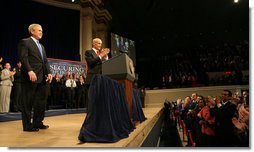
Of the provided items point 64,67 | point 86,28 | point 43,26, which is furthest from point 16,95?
point 86,28

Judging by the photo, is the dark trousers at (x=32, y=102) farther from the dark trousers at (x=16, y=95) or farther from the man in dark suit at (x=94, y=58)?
the dark trousers at (x=16, y=95)

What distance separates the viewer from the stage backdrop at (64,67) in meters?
6.43

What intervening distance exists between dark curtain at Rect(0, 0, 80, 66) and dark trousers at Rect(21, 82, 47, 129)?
4616mm

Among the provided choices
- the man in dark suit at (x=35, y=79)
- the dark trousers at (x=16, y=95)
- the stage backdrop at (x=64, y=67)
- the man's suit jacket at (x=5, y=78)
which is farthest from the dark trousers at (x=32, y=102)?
the stage backdrop at (x=64, y=67)

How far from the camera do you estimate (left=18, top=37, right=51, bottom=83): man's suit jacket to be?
7.51ft

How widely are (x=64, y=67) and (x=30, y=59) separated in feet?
14.3

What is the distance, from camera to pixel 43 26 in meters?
7.68

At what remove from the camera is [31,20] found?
7.24 meters

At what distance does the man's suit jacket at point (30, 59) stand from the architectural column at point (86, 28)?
5.95 meters

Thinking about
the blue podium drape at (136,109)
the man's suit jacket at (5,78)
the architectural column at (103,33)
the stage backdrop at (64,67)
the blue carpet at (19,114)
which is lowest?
the blue carpet at (19,114)

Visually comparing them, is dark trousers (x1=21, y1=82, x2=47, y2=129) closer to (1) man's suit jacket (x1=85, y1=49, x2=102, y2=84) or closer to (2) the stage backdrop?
(1) man's suit jacket (x1=85, y1=49, x2=102, y2=84)

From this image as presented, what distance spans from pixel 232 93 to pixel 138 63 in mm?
1117

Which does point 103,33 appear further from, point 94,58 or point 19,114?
point 94,58

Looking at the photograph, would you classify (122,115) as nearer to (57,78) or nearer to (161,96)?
(161,96)
